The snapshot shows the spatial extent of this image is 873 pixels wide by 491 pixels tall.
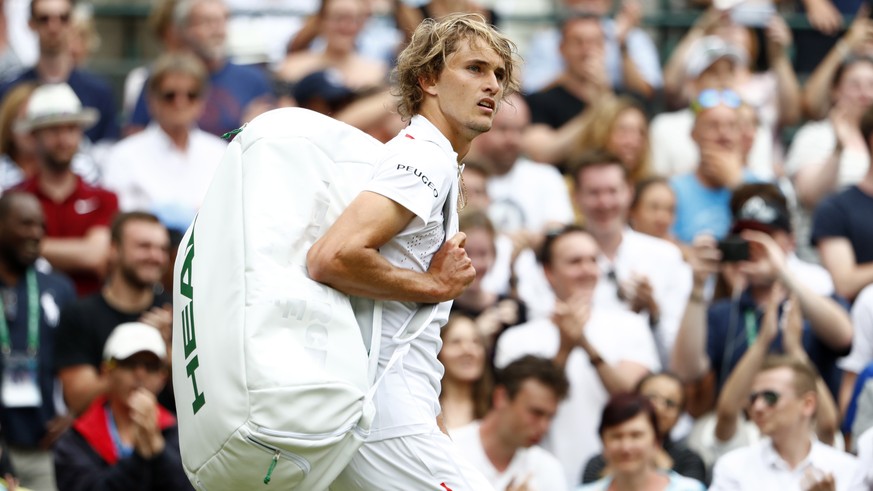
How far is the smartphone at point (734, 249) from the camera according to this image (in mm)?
8883

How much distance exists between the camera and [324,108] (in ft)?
29.5

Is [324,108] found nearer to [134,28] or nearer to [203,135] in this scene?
[203,135]

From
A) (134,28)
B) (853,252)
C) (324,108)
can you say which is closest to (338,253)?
(324,108)

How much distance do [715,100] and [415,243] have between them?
5.81m

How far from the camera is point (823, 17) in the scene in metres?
13.1

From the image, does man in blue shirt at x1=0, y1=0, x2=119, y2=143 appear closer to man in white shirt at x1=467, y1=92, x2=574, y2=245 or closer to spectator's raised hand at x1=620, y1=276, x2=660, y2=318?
man in white shirt at x1=467, y1=92, x2=574, y2=245

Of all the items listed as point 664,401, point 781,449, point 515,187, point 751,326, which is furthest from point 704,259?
point 515,187

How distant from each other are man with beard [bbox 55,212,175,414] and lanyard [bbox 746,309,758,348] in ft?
10.8

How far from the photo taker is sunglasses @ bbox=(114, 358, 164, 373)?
315 inches

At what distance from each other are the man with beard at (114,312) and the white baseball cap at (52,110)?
1.55m

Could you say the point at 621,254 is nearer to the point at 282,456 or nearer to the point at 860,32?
the point at 860,32

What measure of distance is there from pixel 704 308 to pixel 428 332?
3.82 metres

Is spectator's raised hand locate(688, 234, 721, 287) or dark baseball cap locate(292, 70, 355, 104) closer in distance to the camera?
spectator's raised hand locate(688, 234, 721, 287)

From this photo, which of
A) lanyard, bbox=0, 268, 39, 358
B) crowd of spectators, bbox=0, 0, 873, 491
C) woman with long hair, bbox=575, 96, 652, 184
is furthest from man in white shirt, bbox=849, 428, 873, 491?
lanyard, bbox=0, 268, 39, 358
